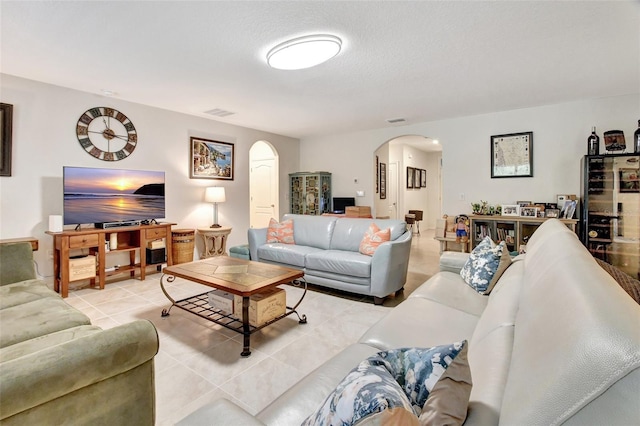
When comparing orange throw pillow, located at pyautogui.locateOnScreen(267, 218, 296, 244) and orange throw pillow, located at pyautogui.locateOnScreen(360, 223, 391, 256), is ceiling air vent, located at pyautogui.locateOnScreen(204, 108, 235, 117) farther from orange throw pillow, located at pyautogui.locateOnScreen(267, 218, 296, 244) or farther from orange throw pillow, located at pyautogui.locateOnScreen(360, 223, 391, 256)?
orange throw pillow, located at pyautogui.locateOnScreen(360, 223, 391, 256)

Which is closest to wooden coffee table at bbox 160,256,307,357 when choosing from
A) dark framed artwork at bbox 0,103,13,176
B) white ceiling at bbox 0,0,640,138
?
white ceiling at bbox 0,0,640,138

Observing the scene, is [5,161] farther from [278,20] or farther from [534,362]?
[534,362]

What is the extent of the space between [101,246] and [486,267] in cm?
417

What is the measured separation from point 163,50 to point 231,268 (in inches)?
80.2

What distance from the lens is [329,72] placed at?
3.23 metres

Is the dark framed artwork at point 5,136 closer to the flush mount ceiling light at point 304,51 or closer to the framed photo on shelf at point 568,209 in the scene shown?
the flush mount ceiling light at point 304,51

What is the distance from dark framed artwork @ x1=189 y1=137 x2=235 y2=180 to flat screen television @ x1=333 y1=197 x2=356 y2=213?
2219 mm

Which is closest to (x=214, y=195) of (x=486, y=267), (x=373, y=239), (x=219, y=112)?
(x=219, y=112)

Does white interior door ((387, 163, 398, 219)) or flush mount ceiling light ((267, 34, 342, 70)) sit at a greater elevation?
flush mount ceiling light ((267, 34, 342, 70))

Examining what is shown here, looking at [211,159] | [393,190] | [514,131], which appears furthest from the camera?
[393,190]

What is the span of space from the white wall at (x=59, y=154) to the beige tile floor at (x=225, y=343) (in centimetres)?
111

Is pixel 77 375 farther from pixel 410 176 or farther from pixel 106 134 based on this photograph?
pixel 410 176

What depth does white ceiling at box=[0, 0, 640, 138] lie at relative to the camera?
2.17 m

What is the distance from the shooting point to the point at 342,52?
9.16 ft
